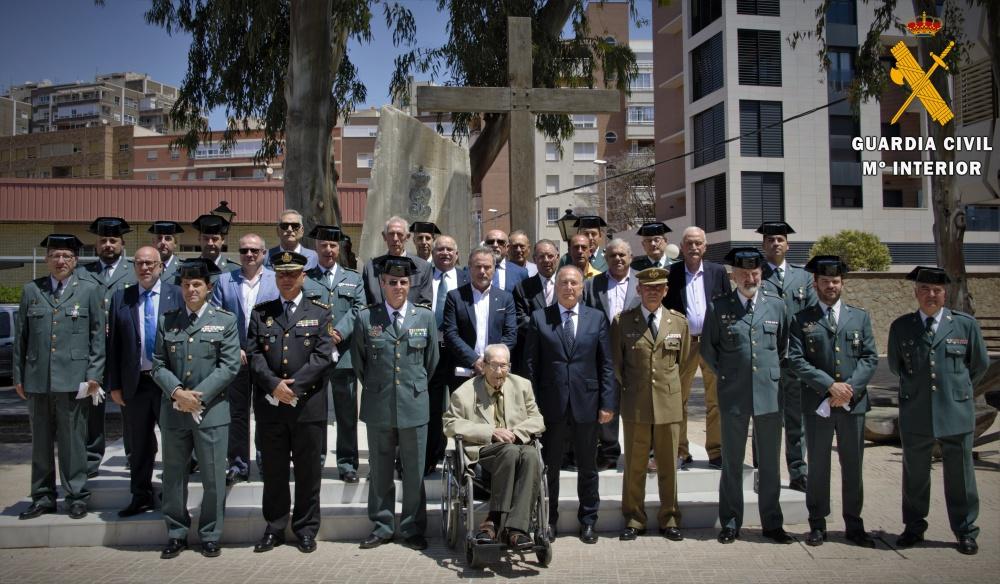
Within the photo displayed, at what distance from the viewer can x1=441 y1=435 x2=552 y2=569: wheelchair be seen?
543 cm

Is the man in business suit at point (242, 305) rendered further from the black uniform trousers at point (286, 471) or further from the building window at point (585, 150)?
the building window at point (585, 150)

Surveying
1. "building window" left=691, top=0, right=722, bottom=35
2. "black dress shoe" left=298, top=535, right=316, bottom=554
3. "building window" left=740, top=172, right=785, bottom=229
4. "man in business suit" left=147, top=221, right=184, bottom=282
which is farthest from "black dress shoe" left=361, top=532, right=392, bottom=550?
"building window" left=691, top=0, right=722, bottom=35

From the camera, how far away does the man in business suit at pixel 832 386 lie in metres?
6.05

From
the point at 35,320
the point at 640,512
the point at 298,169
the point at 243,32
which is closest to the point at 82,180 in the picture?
the point at 243,32

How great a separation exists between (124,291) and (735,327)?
190 inches

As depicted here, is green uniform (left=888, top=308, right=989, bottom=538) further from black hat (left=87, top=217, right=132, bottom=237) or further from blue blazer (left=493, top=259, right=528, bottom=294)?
black hat (left=87, top=217, right=132, bottom=237)

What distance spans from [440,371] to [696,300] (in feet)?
7.73

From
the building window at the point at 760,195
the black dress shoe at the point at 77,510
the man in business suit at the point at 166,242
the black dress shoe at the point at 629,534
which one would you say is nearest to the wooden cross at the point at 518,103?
the man in business suit at the point at 166,242

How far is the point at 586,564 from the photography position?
5594mm

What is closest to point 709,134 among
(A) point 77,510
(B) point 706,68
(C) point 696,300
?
(B) point 706,68

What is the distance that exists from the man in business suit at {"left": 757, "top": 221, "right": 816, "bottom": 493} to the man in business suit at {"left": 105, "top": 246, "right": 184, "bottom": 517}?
502 centimetres

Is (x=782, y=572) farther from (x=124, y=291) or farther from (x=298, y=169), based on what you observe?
(x=298, y=169)

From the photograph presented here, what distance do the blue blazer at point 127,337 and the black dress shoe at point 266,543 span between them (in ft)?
5.21

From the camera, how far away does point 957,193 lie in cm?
1472
